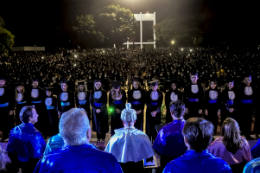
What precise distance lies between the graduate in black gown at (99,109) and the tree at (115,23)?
1521 inches

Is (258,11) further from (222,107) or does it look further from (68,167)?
(68,167)

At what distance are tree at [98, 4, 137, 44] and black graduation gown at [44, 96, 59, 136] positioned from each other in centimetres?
3821

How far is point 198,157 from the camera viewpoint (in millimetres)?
1786

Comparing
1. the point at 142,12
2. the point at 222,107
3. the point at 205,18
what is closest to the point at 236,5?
the point at 205,18

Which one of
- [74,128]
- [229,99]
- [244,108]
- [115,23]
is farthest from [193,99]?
[115,23]

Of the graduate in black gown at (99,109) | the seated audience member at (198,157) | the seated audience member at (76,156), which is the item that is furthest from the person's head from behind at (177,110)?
the graduate in black gown at (99,109)

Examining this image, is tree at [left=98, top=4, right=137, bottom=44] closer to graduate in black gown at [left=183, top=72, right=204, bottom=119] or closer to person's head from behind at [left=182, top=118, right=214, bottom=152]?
graduate in black gown at [left=183, top=72, right=204, bottom=119]

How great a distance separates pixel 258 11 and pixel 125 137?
32120 mm

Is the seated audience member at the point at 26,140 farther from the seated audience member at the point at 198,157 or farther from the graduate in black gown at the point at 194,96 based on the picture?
the graduate in black gown at the point at 194,96

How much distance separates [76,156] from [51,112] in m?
5.04

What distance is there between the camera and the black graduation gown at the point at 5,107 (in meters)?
6.29

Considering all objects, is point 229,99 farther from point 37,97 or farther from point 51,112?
point 37,97

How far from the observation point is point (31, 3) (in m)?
39.8

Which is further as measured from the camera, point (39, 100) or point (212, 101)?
point (39, 100)
